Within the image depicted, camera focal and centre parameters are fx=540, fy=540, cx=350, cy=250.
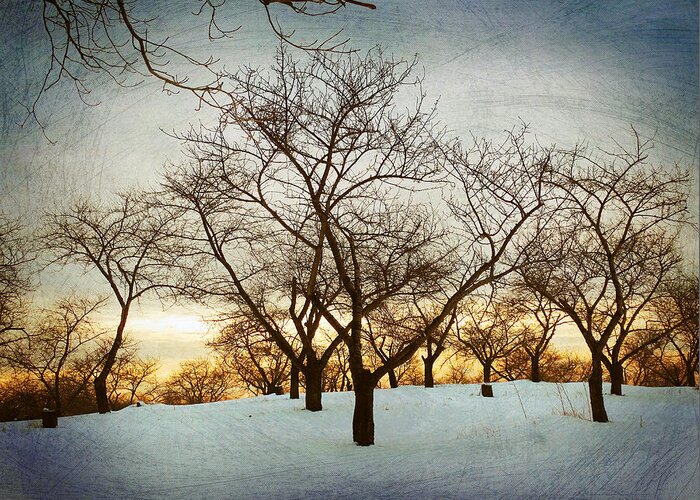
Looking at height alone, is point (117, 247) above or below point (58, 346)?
above

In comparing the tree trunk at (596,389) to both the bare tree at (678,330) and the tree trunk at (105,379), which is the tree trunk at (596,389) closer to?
the bare tree at (678,330)

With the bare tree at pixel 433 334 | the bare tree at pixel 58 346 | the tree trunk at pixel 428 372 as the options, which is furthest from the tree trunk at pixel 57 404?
the tree trunk at pixel 428 372

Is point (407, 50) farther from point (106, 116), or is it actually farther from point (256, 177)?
point (106, 116)

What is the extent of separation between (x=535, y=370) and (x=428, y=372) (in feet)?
2.59

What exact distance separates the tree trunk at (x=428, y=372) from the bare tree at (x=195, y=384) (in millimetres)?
1596

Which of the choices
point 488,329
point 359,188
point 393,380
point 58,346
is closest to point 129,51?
point 359,188

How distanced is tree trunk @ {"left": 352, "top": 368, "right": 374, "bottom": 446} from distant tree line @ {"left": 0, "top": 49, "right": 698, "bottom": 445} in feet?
0.04

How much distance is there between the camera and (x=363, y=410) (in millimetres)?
3545

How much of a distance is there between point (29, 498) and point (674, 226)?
389 cm

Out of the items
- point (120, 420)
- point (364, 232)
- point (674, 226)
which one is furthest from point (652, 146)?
point (120, 420)

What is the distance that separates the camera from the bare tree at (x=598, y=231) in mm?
3432

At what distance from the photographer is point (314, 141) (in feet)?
11.5

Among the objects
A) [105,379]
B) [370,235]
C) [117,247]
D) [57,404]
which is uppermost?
[370,235]

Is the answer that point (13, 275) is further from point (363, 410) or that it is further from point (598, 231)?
point (598, 231)
